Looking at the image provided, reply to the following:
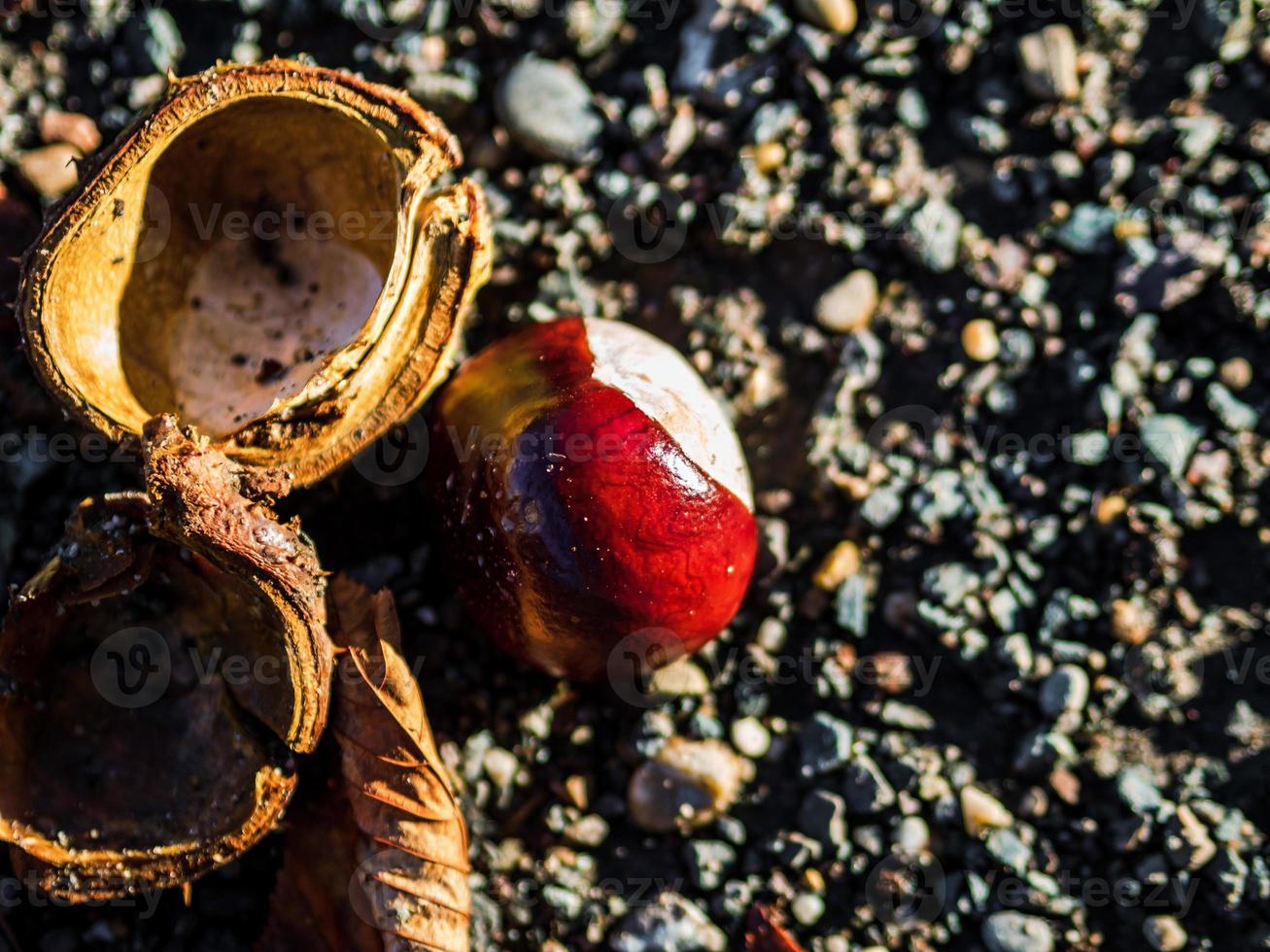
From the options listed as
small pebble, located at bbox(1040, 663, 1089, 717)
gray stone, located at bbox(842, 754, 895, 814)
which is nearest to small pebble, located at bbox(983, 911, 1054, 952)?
gray stone, located at bbox(842, 754, 895, 814)

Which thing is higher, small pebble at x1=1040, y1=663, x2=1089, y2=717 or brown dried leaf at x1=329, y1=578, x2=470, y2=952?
brown dried leaf at x1=329, y1=578, x2=470, y2=952

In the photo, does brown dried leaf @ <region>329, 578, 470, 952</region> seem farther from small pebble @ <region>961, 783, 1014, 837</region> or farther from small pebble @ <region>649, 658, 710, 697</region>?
small pebble @ <region>961, 783, 1014, 837</region>

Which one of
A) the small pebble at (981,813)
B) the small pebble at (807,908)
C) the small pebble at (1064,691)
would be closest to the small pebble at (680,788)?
the small pebble at (807,908)

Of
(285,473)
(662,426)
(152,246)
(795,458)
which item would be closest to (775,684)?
(795,458)

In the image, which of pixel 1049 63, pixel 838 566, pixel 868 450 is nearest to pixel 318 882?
pixel 838 566

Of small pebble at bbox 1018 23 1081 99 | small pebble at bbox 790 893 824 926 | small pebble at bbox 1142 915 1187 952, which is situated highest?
small pebble at bbox 1018 23 1081 99

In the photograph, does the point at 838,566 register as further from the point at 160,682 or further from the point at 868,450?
the point at 160,682
